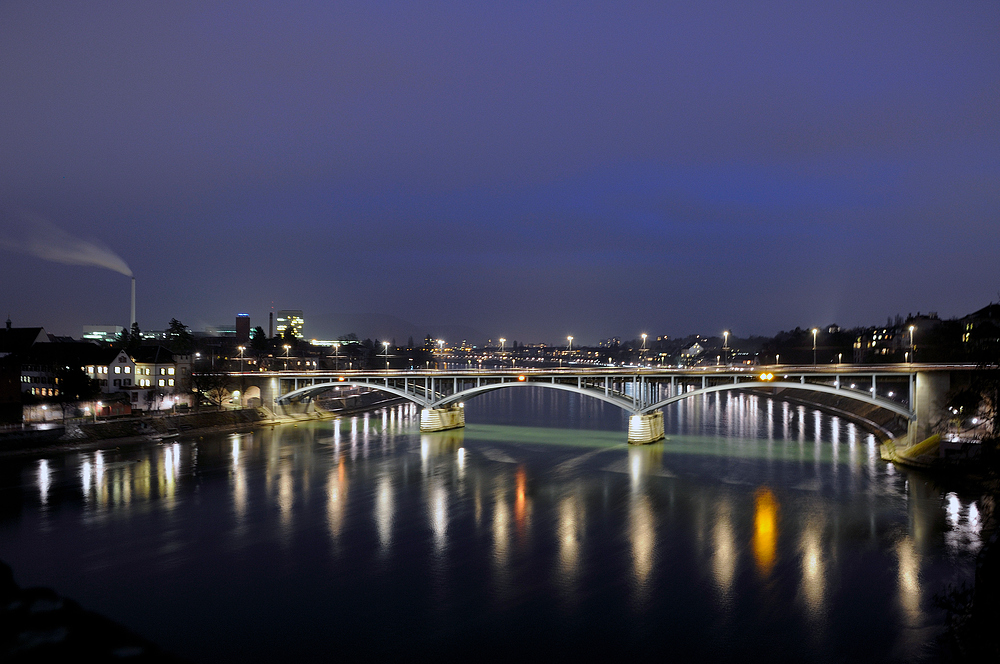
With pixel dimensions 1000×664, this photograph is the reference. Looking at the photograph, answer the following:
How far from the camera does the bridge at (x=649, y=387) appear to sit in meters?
35.5

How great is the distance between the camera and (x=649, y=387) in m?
48.2

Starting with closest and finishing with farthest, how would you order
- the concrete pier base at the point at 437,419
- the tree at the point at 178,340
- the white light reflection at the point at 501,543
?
the white light reflection at the point at 501,543 → the concrete pier base at the point at 437,419 → the tree at the point at 178,340

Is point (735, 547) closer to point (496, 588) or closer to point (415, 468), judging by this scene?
point (496, 588)

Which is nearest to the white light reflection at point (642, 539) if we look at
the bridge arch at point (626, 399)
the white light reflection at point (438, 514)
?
the white light reflection at point (438, 514)

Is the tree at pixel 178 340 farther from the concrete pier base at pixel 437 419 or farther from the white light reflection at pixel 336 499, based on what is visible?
the white light reflection at pixel 336 499

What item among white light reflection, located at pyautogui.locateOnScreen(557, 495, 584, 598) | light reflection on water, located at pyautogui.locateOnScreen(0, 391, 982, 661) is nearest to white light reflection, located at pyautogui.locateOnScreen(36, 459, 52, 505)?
light reflection on water, located at pyautogui.locateOnScreen(0, 391, 982, 661)

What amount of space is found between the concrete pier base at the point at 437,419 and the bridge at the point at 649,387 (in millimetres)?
70

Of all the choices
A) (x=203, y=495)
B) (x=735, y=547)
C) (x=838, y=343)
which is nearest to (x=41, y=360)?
(x=203, y=495)

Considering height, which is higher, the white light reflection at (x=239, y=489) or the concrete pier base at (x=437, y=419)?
the concrete pier base at (x=437, y=419)

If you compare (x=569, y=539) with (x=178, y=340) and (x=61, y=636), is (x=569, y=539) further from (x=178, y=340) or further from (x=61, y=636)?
(x=178, y=340)

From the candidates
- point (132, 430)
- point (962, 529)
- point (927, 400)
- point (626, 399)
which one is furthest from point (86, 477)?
point (927, 400)

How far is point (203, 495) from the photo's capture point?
2973 centimetres


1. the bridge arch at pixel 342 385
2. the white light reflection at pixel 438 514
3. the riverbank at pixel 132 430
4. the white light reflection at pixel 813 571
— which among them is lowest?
the white light reflection at pixel 813 571

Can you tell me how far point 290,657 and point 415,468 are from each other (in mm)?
22586
